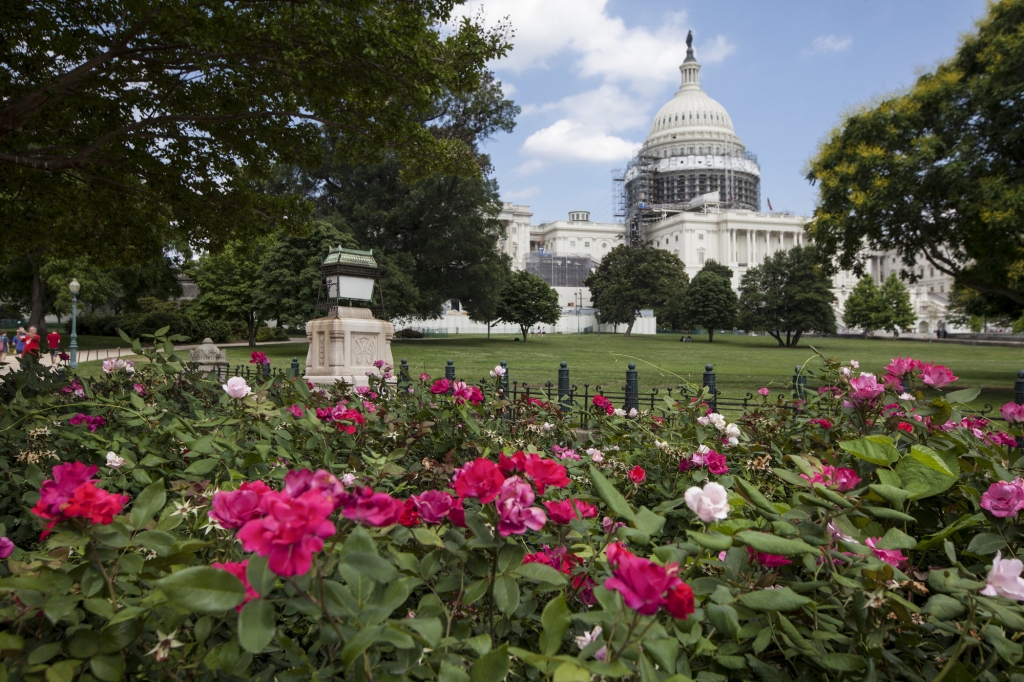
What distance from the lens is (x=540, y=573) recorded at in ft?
4.07

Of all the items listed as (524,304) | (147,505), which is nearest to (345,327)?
(147,505)

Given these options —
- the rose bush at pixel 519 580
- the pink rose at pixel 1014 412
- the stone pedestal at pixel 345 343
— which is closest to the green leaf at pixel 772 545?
the rose bush at pixel 519 580

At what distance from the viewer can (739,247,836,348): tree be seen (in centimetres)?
5228

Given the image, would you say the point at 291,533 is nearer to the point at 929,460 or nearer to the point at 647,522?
the point at 647,522

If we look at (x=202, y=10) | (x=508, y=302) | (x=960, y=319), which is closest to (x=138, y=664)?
(x=202, y=10)

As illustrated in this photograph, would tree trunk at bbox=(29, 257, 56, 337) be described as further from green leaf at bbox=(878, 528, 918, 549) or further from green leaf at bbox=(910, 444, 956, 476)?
green leaf at bbox=(878, 528, 918, 549)

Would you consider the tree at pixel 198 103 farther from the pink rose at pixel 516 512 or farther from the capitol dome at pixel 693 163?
the capitol dome at pixel 693 163

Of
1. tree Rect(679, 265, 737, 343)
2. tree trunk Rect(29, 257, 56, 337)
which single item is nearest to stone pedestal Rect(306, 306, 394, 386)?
tree trunk Rect(29, 257, 56, 337)

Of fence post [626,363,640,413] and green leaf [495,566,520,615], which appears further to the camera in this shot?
fence post [626,363,640,413]

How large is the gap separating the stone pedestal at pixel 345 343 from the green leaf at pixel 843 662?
8.91 meters

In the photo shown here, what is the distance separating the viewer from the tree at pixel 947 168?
14109 mm

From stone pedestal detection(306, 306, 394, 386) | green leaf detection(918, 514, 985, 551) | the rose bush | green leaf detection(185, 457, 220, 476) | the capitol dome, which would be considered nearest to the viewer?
the rose bush

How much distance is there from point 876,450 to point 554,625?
106 cm

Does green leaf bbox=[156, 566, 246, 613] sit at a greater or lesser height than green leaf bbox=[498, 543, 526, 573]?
greater
